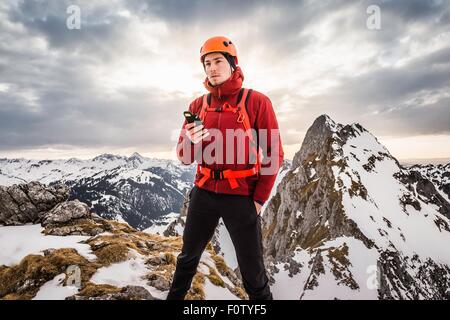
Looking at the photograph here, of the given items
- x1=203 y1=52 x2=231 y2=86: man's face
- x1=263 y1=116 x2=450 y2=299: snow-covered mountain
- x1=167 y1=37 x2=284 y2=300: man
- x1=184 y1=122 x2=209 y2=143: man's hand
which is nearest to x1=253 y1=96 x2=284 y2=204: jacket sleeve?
x1=167 y1=37 x2=284 y2=300: man

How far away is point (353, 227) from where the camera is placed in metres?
111

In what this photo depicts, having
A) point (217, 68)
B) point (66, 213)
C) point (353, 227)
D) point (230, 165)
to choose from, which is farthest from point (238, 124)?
point (353, 227)

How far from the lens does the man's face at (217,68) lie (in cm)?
573

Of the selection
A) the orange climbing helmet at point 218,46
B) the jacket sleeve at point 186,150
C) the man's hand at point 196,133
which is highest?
the orange climbing helmet at point 218,46

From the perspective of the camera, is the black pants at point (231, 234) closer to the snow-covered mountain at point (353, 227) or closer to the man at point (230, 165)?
the man at point (230, 165)

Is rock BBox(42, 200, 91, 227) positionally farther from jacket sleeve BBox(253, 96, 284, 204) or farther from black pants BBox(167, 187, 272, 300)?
jacket sleeve BBox(253, 96, 284, 204)

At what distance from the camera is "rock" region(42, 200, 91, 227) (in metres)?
13.8

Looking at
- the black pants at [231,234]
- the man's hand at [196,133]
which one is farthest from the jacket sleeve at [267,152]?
the man's hand at [196,133]

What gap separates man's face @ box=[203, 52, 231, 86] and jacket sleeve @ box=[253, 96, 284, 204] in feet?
3.08

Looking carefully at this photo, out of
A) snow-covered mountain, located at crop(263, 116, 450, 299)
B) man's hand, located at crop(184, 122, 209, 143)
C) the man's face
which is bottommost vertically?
snow-covered mountain, located at crop(263, 116, 450, 299)

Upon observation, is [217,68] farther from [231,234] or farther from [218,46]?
[231,234]

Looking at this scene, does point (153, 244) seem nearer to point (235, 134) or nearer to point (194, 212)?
point (194, 212)

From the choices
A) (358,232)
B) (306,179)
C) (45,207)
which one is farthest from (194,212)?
(306,179)

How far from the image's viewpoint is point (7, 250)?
1010 centimetres
